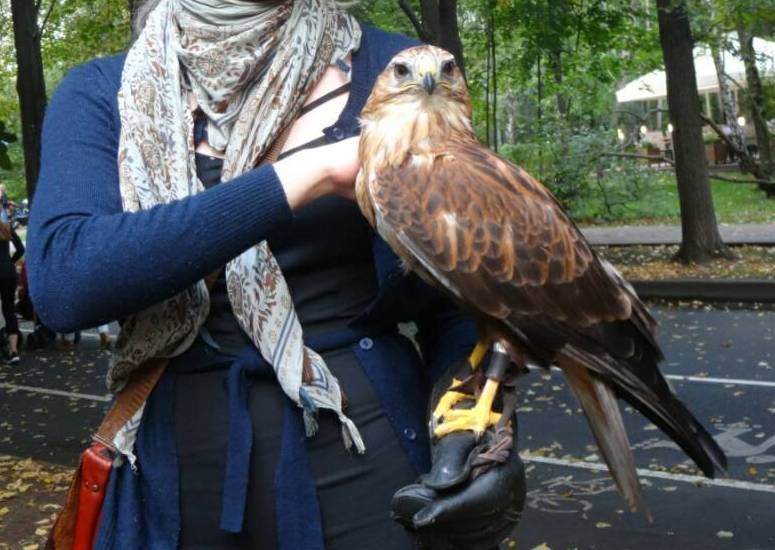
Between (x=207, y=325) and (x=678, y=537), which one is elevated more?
(x=207, y=325)

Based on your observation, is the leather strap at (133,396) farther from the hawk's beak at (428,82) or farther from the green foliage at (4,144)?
the green foliage at (4,144)

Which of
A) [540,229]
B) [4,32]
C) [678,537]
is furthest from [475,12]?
[540,229]

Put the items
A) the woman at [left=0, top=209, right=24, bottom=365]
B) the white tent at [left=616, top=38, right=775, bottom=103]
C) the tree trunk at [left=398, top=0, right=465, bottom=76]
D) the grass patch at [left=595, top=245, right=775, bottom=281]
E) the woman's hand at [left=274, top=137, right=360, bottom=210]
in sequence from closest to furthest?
1. the woman's hand at [left=274, top=137, right=360, bottom=210]
2. the woman at [left=0, top=209, right=24, bottom=365]
3. the grass patch at [left=595, top=245, right=775, bottom=281]
4. the tree trunk at [left=398, top=0, right=465, bottom=76]
5. the white tent at [left=616, top=38, right=775, bottom=103]

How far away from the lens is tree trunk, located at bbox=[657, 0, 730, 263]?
16.5 metres

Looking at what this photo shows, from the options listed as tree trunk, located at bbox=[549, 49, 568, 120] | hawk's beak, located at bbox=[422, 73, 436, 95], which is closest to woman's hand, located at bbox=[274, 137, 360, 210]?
hawk's beak, located at bbox=[422, 73, 436, 95]

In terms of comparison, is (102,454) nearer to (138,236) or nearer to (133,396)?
(133,396)

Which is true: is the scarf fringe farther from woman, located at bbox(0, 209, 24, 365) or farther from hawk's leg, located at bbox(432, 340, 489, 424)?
woman, located at bbox(0, 209, 24, 365)

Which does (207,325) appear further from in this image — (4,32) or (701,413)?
(4,32)

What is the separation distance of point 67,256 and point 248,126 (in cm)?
48

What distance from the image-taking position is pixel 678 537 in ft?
20.2

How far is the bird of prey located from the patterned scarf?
0.65 feet

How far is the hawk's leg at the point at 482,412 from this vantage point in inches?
79.8

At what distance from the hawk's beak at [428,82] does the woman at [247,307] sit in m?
0.17

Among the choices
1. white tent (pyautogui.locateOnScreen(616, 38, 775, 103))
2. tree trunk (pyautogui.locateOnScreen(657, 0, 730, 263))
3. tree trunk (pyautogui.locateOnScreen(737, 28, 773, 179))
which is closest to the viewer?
tree trunk (pyautogui.locateOnScreen(657, 0, 730, 263))
